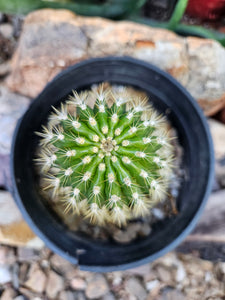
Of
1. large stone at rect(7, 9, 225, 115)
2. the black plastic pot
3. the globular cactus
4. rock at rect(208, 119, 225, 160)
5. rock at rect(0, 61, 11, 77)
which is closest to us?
the globular cactus

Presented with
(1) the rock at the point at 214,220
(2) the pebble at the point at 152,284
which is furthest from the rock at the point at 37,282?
(1) the rock at the point at 214,220

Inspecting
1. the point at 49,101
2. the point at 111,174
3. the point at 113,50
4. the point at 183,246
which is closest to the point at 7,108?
the point at 49,101

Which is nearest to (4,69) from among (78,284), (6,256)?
(6,256)

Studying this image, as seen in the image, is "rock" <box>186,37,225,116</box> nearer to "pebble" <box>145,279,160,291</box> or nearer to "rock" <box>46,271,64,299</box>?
"pebble" <box>145,279,160,291</box>

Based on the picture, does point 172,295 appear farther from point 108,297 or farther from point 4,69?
point 4,69

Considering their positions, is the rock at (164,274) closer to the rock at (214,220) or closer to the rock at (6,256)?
the rock at (214,220)

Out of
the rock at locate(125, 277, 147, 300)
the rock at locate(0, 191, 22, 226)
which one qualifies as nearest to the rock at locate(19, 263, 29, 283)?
the rock at locate(0, 191, 22, 226)
